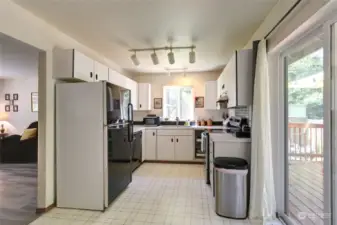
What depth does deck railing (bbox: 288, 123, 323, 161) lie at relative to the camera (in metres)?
2.17

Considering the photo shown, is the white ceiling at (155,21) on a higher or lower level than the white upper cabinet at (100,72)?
higher

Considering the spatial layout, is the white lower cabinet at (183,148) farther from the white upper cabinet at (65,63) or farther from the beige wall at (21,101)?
the beige wall at (21,101)

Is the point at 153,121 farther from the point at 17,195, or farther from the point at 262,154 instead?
the point at 262,154

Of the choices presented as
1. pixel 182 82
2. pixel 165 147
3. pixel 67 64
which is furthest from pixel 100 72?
pixel 182 82

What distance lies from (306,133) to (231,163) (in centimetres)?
86

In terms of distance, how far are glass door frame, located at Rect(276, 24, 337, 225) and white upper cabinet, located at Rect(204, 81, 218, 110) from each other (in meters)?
2.94

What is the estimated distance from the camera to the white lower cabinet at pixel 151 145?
17.6ft

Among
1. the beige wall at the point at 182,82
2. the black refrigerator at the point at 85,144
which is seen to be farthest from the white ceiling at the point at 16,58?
the beige wall at the point at 182,82

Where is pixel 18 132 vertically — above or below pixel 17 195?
above

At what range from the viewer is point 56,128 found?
2.88 metres

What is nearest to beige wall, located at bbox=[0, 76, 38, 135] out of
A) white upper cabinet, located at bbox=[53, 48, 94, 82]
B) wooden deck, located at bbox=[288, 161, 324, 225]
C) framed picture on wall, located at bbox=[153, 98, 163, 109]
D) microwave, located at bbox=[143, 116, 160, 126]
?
microwave, located at bbox=[143, 116, 160, 126]

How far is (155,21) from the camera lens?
271 cm

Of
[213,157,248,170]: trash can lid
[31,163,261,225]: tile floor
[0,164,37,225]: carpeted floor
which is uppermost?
[213,157,248,170]: trash can lid

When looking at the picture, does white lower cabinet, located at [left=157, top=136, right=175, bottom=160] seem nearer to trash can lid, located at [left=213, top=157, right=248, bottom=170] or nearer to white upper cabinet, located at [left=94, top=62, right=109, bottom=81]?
white upper cabinet, located at [left=94, top=62, right=109, bottom=81]
